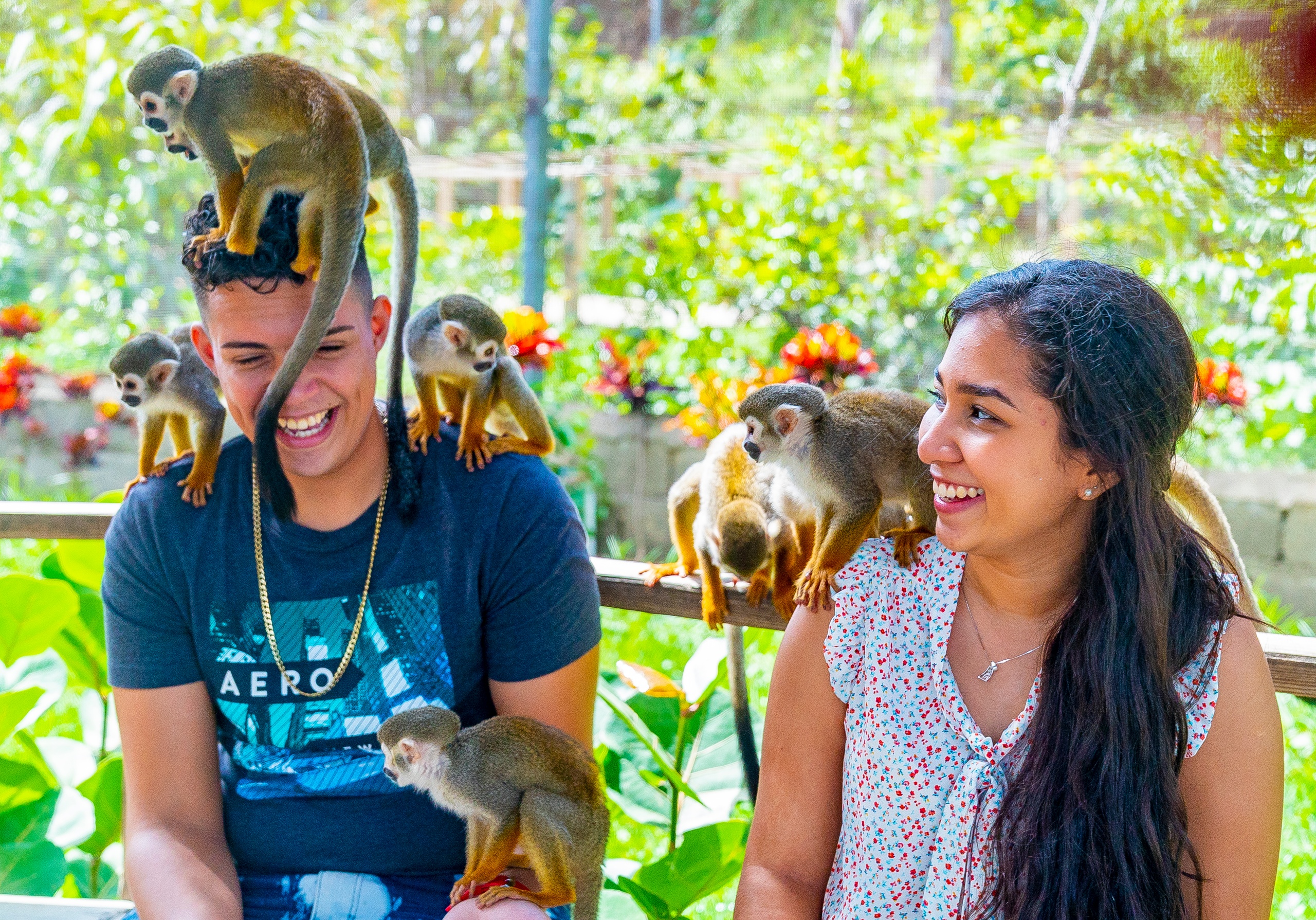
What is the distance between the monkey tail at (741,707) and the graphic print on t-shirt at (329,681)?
2.20ft

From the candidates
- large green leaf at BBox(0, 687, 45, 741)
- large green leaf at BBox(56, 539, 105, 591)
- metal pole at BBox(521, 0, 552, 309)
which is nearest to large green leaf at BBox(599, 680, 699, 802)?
large green leaf at BBox(0, 687, 45, 741)

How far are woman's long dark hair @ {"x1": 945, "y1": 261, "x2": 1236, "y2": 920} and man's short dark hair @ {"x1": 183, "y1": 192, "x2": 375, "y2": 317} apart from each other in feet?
3.17

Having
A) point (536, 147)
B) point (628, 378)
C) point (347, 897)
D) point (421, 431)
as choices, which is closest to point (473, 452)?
point (421, 431)

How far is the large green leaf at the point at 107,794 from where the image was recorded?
7.13ft

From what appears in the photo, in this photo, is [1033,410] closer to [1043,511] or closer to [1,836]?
[1043,511]

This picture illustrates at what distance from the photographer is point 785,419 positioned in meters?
1.91

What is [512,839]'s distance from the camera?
4.89 feet

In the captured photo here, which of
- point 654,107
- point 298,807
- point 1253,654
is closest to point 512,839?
point 298,807

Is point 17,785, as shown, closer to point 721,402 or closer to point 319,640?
point 319,640

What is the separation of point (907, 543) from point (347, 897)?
978 mm

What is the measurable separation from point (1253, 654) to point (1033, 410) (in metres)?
0.42

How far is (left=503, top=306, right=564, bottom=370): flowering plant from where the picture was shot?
2.71 metres

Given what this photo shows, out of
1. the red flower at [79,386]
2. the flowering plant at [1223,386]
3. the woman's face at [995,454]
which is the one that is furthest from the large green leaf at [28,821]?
the red flower at [79,386]

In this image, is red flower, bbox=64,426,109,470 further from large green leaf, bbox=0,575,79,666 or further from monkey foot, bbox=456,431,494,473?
monkey foot, bbox=456,431,494,473
